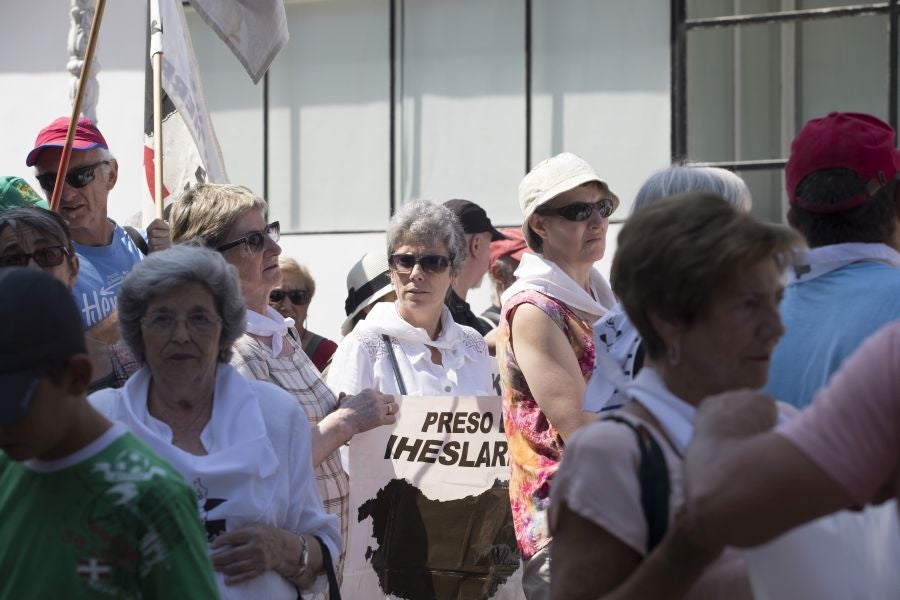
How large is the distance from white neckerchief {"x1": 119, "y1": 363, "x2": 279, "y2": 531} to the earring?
1434 millimetres

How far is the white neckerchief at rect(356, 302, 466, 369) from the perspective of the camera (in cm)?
539

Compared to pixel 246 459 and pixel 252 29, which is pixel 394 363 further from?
pixel 252 29

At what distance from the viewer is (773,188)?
408 inches

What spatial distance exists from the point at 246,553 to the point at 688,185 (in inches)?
60.2

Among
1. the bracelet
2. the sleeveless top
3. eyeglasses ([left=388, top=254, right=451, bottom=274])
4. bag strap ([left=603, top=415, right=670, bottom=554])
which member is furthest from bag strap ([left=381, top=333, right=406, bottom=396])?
bag strap ([left=603, top=415, right=670, bottom=554])

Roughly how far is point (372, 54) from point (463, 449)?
6.70 m

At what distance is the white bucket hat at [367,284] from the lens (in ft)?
20.3

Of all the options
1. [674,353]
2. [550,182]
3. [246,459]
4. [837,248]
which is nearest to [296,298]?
[550,182]

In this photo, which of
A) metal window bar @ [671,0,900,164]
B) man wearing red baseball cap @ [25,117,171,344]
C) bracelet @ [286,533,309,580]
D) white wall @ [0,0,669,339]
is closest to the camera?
bracelet @ [286,533,309,580]

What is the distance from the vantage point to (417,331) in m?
5.41

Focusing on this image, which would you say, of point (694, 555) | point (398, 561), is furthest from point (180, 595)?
point (398, 561)

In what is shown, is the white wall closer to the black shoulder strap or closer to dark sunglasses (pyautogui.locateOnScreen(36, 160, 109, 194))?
the black shoulder strap

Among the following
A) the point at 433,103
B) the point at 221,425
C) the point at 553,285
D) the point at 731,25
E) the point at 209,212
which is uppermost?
the point at 731,25

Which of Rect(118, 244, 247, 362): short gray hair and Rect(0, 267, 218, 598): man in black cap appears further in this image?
Rect(118, 244, 247, 362): short gray hair
